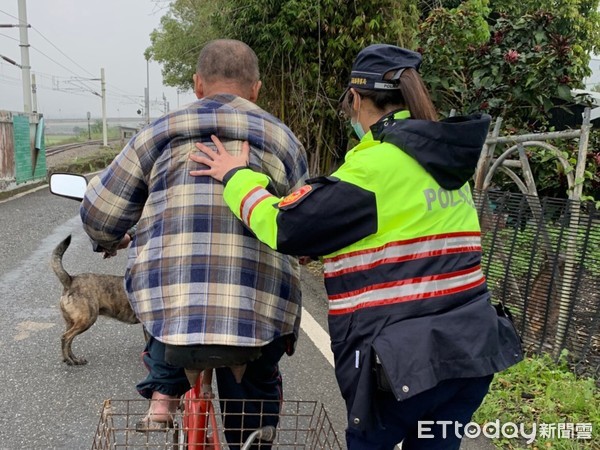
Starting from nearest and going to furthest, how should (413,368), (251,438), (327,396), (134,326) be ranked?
(413,368), (251,438), (327,396), (134,326)

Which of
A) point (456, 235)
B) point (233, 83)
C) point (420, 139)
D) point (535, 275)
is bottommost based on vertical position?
point (535, 275)

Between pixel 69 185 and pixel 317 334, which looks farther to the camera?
pixel 317 334

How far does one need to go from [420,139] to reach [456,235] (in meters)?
0.31

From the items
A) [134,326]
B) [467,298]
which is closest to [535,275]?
[467,298]

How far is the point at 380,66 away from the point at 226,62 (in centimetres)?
52

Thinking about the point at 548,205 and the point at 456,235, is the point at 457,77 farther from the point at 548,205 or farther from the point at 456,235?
the point at 456,235

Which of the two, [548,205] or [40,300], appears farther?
[40,300]

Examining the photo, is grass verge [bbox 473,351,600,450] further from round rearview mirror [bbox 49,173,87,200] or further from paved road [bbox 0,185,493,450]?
round rearview mirror [bbox 49,173,87,200]

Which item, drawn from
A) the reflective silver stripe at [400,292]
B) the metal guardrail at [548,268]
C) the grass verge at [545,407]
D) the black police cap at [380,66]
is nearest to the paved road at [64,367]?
the grass verge at [545,407]

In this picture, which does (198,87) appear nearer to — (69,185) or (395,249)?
(69,185)

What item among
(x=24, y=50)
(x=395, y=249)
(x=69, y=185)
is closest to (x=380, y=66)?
(x=395, y=249)

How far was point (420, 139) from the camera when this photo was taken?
5.14 ft

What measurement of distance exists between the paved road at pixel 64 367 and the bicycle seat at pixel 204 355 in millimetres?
1815

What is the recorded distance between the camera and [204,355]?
168cm
